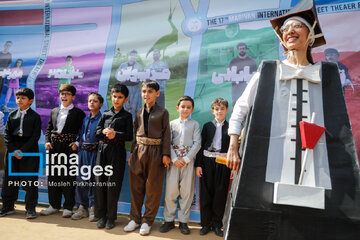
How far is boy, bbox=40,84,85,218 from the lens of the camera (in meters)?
3.28

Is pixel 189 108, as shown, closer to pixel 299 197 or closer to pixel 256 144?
pixel 256 144

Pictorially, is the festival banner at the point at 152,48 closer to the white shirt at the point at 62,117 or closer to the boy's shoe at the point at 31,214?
the white shirt at the point at 62,117

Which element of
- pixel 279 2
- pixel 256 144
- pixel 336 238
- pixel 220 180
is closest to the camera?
pixel 336 238

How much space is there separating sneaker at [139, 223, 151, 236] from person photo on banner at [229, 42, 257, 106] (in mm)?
1702

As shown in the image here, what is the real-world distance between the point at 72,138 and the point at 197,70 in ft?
5.93

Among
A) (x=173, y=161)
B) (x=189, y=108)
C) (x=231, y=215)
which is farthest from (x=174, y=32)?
(x=231, y=215)

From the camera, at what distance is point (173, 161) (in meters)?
2.92

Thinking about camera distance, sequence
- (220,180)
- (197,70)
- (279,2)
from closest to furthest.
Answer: (220,180), (279,2), (197,70)

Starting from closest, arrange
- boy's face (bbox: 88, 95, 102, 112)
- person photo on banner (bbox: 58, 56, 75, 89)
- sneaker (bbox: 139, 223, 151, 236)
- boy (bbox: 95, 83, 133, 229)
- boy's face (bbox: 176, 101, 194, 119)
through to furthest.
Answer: sneaker (bbox: 139, 223, 151, 236) → boy (bbox: 95, 83, 133, 229) → boy's face (bbox: 176, 101, 194, 119) → boy's face (bbox: 88, 95, 102, 112) → person photo on banner (bbox: 58, 56, 75, 89)

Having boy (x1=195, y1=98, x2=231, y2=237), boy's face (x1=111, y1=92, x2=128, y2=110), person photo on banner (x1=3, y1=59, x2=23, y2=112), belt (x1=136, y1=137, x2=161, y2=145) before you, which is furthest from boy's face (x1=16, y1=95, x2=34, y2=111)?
boy (x1=195, y1=98, x2=231, y2=237)

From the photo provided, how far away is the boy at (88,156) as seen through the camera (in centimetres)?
330

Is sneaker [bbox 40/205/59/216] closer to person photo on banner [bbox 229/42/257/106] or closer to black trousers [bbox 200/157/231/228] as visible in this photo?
black trousers [bbox 200/157/231/228]

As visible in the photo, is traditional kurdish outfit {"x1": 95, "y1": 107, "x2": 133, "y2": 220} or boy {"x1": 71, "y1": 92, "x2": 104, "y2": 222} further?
boy {"x1": 71, "y1": 92, "x2": 104, "y2": 222}

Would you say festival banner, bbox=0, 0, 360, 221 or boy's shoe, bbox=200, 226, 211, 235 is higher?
festival banner, bbox=0, 0, 360, 221
